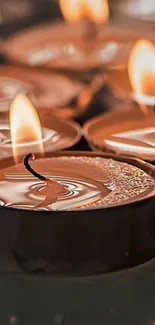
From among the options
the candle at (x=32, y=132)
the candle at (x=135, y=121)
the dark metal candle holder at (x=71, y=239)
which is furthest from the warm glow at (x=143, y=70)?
the dark metal candle holder at (x=71, y=239)

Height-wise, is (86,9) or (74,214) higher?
(86,9)

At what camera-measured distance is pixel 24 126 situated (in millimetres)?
666

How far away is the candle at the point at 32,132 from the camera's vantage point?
2.19 ft

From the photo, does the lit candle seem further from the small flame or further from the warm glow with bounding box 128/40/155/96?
the warm glow with bounding box 128/40/155/96

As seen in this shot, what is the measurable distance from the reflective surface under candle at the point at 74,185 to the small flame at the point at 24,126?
0.05 metres

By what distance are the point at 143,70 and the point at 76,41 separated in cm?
21

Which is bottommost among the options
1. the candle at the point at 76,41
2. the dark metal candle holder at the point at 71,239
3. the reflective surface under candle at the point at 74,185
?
the dark metal candle holder at the point at 71,239

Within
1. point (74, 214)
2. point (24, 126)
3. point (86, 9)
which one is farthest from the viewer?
point (86, 9)

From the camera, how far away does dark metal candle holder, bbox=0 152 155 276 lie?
53cm

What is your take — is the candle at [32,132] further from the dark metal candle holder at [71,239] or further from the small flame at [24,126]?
the dark metal candle holder at [71,239]

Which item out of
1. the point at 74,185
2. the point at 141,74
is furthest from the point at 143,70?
the point at 74,185

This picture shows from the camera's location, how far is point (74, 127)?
70 cm

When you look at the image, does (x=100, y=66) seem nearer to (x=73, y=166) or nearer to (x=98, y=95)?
(x=98, y=95)

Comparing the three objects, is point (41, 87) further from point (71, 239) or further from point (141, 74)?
point (71, 239)
